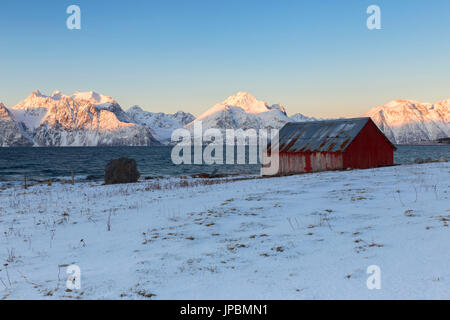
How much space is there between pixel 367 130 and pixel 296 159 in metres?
7.58

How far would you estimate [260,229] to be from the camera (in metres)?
8.26

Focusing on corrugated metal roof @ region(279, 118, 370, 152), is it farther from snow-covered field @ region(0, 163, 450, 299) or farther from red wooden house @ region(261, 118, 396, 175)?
snow-covered field @ region(0, 163, 450, 299)

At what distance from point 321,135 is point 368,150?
4839mm

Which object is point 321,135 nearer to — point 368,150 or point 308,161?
point 308,161

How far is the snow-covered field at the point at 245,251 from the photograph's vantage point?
478cm

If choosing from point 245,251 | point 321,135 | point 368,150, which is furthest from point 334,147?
point 245,251

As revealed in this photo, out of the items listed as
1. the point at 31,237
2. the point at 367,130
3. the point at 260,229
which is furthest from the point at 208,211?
the point at 367,130

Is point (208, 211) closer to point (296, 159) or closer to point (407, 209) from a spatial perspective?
point (407, 209)

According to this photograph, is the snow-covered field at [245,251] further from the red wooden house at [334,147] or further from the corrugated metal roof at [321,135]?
the corrugated metal roof at [321,135]

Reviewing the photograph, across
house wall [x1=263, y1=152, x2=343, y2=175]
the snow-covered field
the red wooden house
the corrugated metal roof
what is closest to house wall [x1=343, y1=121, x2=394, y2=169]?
the red wooden house

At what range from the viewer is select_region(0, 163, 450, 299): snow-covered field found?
478cm

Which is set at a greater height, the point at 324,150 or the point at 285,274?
the point at 324,150

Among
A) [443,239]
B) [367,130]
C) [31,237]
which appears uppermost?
[367,130]

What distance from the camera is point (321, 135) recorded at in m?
34.8
